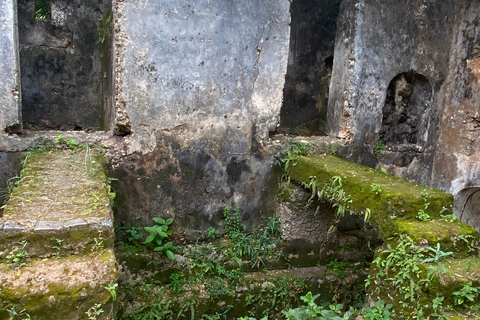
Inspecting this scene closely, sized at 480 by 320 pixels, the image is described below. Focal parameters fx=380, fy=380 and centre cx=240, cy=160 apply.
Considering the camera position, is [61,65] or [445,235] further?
[61,65]

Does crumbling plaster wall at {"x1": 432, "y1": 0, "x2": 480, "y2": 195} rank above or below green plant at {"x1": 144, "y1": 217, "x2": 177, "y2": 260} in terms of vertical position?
above

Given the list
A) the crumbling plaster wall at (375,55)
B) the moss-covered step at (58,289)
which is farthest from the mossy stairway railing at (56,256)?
the crumbling plaster wall at (375,55)

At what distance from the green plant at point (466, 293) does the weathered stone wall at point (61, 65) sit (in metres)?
5.80

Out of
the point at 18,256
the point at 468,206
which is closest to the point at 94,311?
the point at 18,256

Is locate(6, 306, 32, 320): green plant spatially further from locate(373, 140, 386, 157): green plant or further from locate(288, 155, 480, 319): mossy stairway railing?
locate(373, 140, 386, 157): green plant

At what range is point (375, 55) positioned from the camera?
4.89 metres

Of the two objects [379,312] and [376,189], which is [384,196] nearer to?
[376,189]

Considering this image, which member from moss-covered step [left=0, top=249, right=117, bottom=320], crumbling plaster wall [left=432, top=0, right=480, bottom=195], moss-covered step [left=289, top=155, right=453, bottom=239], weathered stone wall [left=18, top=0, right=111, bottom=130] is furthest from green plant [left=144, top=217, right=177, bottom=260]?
crumbling plaster wall [left=432, top=0, right=480, bottom=195]

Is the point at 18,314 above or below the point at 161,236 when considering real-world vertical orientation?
above

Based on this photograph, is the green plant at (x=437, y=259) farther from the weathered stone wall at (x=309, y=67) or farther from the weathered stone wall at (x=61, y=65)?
the weathered stone wall at (x=61, y=65)

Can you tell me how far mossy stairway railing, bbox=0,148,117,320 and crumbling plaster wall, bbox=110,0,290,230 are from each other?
1.50 metres

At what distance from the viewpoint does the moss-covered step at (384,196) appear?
3127 millimetres

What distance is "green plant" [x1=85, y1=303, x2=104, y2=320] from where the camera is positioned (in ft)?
6.79

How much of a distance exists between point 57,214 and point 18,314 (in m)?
0.62
